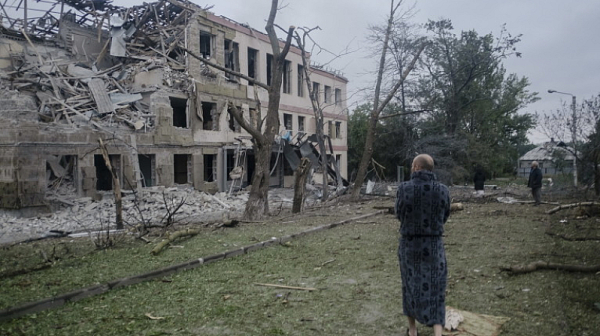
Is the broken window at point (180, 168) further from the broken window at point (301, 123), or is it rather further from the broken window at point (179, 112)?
the broken window at point (301, 123)

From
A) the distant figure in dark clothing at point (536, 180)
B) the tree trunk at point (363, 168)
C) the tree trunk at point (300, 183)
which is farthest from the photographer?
the tree trunk at point (363, 168)

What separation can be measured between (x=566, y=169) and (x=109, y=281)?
979 inches

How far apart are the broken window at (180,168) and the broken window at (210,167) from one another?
1.12 meters

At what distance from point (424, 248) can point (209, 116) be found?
23.7 metres

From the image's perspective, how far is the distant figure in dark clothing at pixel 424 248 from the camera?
387 centimetres

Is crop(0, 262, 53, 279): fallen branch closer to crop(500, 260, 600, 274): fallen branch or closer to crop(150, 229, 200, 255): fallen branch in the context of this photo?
crop(150, 229, 200, 255): fallen branch

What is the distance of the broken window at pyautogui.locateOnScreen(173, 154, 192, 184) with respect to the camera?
25.3 metres

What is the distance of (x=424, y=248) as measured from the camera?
12.9 feet

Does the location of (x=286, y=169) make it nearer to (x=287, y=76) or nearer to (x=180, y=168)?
(x=287, y=76)

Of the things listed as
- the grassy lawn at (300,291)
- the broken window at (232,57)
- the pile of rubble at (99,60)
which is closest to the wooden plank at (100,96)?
the pile of rubble at (99,60)

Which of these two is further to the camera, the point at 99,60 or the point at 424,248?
the point at 99,60

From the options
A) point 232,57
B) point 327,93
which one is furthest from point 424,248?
point 327,93

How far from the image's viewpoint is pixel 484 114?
3900 centimetres

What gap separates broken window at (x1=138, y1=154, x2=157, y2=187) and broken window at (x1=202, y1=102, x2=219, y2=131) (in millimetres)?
4086
